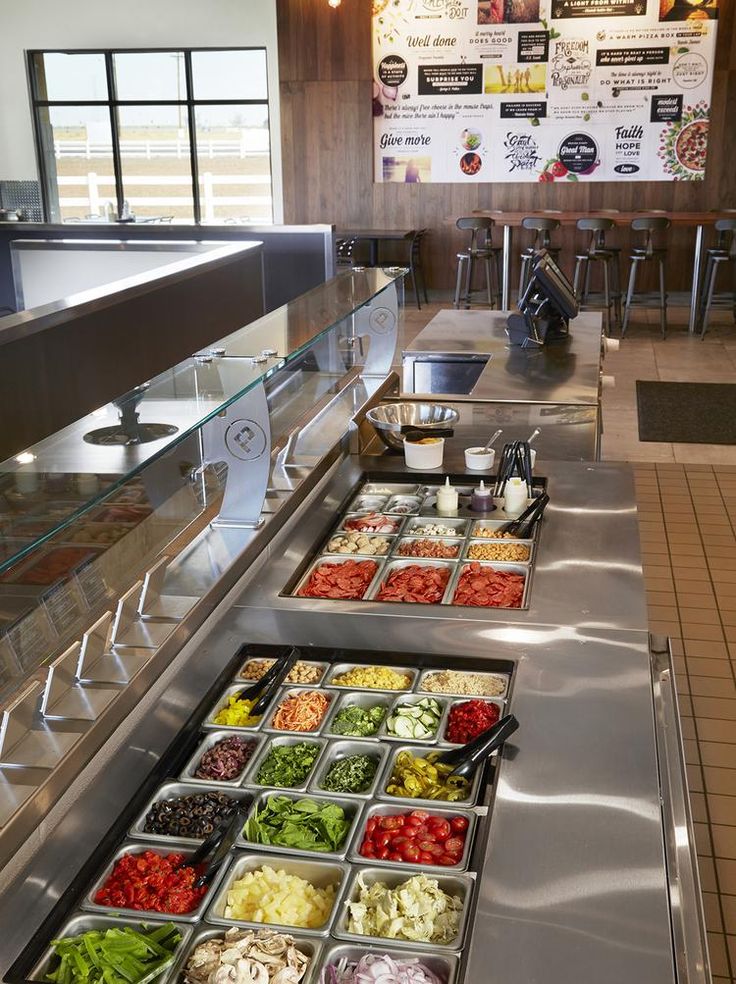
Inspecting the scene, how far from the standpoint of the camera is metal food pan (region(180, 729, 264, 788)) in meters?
1.75

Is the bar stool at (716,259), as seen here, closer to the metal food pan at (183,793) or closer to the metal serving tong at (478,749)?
the metal serving tong at (478,749)

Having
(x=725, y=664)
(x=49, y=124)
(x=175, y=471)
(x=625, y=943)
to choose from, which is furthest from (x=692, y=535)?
(x=49, y=124)

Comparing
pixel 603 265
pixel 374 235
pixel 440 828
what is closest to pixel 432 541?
pixel 440 828

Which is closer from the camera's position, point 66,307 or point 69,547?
point 69,547

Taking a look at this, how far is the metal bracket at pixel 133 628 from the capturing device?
177 cm

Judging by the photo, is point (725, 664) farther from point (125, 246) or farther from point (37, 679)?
point (125, 246)

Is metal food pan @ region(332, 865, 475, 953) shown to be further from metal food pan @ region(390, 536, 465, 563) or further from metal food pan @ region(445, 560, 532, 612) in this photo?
metal food pan @ region(390, 536, 465, 563)

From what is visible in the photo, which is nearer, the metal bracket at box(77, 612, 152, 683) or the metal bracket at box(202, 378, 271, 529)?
the metal bracket at box(77, 612, 152, 683)

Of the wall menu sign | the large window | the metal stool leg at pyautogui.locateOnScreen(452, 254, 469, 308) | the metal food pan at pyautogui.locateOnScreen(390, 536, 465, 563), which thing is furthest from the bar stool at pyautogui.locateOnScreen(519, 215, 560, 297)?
the metal food pan at pyautogui.locateOnScreen(390, 536, 465, 563)

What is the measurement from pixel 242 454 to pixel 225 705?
0.57m

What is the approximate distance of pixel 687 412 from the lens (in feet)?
22.2

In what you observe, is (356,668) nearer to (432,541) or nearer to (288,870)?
(288,870)

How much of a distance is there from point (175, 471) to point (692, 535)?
308 centimetres

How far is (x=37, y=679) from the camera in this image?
160 cm
